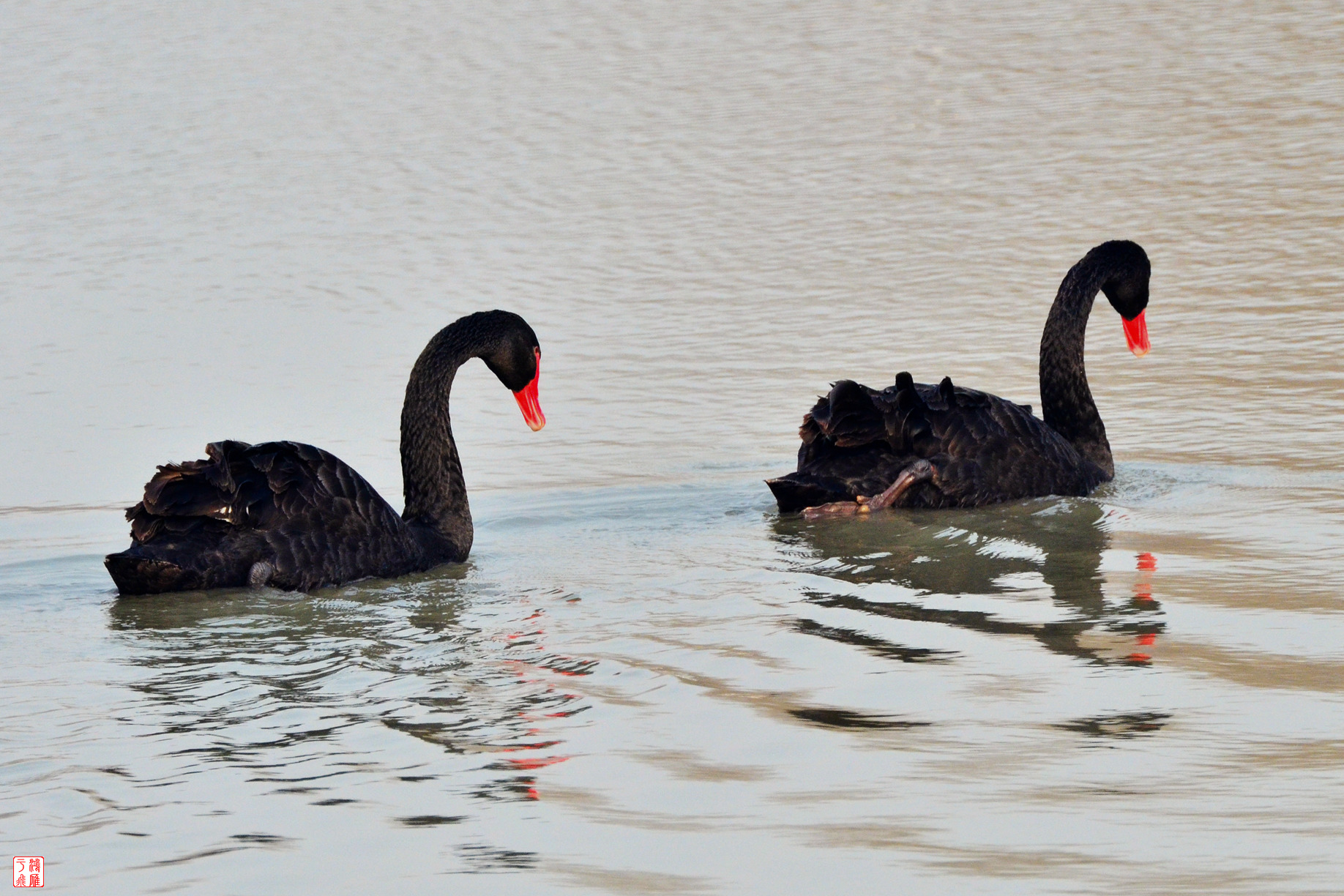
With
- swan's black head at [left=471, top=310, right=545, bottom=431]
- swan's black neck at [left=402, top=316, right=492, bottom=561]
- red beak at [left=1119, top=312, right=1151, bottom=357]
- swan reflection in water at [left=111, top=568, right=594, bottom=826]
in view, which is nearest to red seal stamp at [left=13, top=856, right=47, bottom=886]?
swan reflection in water at [left=111, top=568, right=594, bottom=826]

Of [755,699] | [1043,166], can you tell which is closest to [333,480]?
[755,699]

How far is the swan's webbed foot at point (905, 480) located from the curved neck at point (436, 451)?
163 centimetres

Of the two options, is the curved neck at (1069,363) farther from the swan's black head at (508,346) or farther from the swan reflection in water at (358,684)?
the swan reflection in water at (358,684)

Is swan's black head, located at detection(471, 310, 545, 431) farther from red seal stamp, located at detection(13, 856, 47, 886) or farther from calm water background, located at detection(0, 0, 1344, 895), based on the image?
red seal stamp, located at detection(13, 856, 47, 886)

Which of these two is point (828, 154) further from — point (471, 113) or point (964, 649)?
point (964, 649)

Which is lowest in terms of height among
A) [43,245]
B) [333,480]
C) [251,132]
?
[333,480]

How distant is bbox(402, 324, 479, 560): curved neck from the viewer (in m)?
6.96

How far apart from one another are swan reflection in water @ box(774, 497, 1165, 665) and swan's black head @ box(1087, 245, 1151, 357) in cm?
134

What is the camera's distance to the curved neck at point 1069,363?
802 cm

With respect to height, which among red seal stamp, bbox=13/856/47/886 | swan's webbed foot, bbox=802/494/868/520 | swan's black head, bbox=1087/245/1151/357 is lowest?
red seal stamp, bbox=13/856/47/886

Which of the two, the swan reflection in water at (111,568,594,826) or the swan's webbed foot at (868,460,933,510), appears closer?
the swan reflection in water at (111,568,594,826)

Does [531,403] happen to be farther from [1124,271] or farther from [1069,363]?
[1124,271]

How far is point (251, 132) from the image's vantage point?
16.9 metres

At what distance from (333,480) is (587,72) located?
43.1ft
